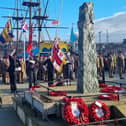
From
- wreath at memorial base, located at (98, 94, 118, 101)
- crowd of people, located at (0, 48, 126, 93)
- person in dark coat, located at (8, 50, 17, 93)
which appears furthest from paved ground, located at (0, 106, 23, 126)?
crowd of people, located at (0, 48, 126, 93)

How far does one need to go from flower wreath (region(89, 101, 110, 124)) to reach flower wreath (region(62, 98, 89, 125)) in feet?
0.44

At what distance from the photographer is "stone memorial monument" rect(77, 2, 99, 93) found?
29.5 feet

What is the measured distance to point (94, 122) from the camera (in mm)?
6203

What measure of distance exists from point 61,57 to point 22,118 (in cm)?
331

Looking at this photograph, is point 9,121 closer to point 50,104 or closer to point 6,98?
point 50,104

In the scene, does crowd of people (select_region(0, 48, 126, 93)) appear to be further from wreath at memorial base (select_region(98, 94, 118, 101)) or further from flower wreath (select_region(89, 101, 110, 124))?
flower wreath (select_region(89, 101, 110, 124))

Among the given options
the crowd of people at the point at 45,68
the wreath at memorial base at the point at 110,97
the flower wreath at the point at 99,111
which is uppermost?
the crowd of people at the point at 45,68

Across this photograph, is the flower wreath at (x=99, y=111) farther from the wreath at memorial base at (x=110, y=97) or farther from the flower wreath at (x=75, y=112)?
the wreath at memorial base at (x=110, y=97)

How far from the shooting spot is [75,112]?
6.66 m

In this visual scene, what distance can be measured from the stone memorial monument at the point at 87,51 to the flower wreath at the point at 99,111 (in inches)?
84.7

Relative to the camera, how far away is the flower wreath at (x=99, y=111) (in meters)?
6.62

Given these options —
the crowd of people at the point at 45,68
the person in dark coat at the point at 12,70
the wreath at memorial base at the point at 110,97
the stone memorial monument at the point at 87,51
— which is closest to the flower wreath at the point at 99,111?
the wreath at memorial base at the point at 110,97

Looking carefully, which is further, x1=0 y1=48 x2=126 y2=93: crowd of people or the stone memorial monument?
x1=0 y1=48 x2=126 y2=93: crowd of people

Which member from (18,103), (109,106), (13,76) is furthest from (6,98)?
(109,106)
